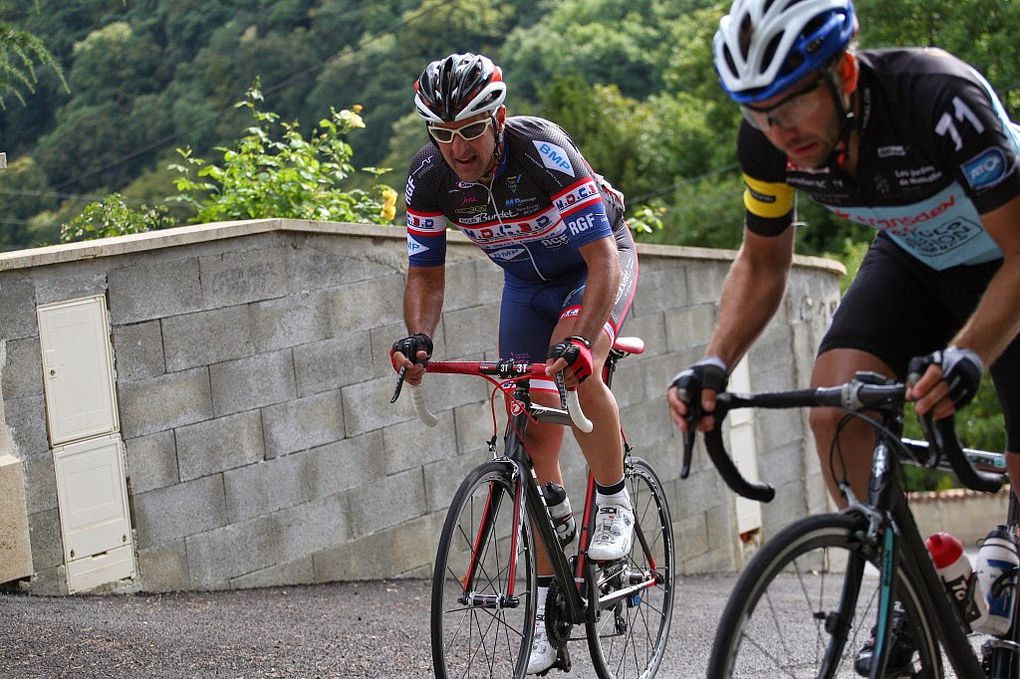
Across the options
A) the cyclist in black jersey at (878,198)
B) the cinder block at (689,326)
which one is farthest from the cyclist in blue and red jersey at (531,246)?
the cinder block at (689,326)

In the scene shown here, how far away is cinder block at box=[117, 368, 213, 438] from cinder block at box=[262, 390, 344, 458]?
0.43 meters

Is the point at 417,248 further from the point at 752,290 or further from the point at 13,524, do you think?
the point at 13,524

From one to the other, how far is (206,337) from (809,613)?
416 centimetres

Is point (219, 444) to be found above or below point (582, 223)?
below

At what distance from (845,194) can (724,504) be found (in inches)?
306

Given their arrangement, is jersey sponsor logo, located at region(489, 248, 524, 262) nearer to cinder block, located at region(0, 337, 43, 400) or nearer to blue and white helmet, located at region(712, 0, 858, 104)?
blue and white helmet, located at region(712, 0, 858, 104)

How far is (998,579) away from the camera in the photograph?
3488 mm

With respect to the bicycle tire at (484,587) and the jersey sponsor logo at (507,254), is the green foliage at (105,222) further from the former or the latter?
the bicycle tire at (484,587)

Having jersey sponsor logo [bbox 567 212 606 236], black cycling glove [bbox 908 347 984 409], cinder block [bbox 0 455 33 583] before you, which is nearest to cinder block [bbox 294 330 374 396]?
cinder block [bbox 0 455 33 583]

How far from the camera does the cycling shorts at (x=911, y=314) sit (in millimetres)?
3342

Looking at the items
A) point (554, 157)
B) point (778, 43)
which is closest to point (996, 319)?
point (778, 43)

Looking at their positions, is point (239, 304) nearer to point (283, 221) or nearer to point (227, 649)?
point (283, 221)

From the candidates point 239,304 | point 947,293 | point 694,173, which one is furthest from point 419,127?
point 947,293

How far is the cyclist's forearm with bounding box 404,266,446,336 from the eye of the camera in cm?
467
